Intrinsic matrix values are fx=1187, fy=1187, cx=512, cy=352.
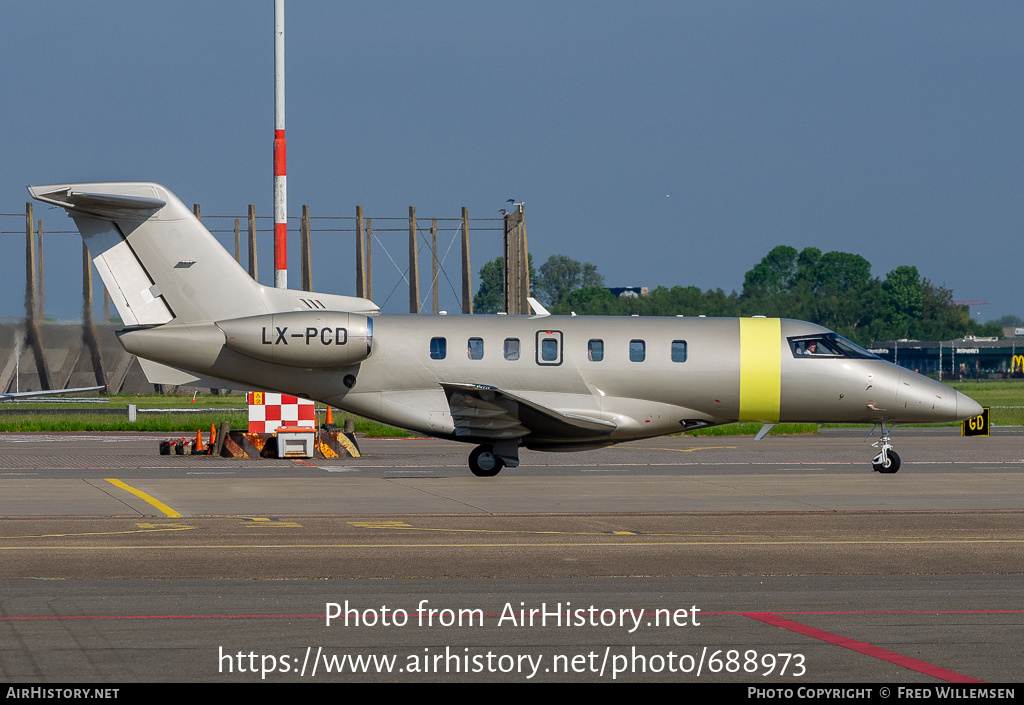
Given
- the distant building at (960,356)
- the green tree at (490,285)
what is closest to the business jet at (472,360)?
the distant building at (960,356)

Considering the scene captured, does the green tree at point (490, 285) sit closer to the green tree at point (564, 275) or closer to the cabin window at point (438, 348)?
the green tree at point (564, 275)

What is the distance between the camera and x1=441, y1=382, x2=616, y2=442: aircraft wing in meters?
20.9

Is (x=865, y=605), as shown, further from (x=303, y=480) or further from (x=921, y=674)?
(x=303, y=480)

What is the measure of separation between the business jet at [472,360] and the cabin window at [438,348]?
2 cm

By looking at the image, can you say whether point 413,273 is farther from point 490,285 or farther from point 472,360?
point 490,285

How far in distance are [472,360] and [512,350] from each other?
76cm

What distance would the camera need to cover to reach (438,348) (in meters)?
21.8

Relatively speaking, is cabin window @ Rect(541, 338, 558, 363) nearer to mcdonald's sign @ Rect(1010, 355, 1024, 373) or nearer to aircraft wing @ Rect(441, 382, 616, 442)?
aircraft wing @ Rect(441, 382, 616, 442)

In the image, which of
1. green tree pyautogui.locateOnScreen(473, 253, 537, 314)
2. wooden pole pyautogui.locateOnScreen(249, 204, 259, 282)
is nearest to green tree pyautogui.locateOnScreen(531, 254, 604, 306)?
green tree pyautogui.locateOnScreen(473, 253, 537, 314)

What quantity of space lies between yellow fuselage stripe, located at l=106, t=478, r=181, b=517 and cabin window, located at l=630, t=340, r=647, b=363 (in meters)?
9.04

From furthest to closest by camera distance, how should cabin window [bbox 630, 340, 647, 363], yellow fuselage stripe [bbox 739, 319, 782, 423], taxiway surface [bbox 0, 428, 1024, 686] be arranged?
yellow fuselage stripe [bbox 739, 319, 782, 423] < cabin window [bbox 630, 340, 647, 363] < taxiway surface [bbox 0, 428, 1024, 686]

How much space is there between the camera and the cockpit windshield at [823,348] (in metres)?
22.4
